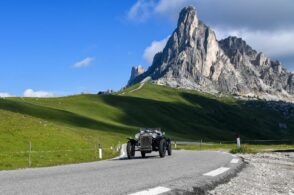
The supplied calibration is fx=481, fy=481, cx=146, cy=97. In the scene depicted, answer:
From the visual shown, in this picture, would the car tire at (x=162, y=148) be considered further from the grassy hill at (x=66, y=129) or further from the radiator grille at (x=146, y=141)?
the grassy hill at (x=66, y=129)

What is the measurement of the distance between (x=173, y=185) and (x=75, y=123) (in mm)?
123899

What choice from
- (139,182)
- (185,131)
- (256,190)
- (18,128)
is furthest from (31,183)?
(185,131)

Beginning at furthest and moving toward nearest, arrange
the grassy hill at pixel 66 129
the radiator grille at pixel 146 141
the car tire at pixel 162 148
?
the grassy hill at pixel 66 129 → the radiator grille at pixel 146 141 → the car tire at pixel 162 148

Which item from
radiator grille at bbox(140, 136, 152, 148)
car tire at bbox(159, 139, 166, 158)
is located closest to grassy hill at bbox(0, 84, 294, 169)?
radiator grille at bbox(140, 136, 152, 148)

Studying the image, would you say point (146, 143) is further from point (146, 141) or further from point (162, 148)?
point (162, 148)

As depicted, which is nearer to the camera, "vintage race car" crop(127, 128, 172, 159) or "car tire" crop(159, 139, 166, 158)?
"car tire" crop(159, 139, 166, 158)

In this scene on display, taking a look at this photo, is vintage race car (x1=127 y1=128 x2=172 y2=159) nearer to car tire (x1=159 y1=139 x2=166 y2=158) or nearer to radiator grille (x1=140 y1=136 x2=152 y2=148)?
radiator grille (x1=140 y1=136 x2=152 y2=148)

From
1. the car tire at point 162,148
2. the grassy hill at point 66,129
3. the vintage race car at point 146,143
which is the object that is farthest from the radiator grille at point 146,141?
the grassy hill at point 66,129

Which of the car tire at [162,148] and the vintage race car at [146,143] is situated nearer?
the car tire at [162,148]

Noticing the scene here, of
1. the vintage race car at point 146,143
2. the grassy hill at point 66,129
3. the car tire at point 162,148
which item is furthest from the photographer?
the grassy hill at point 66,129

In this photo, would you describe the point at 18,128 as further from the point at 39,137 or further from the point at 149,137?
the point at 149,137

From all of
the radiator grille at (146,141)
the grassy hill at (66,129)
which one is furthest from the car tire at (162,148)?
the grassy hill at (66,129)

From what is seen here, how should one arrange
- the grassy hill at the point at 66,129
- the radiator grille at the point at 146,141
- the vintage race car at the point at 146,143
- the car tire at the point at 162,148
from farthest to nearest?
the grassy hill at the point at 66,129, the radiator grille at the point at 146,141, the vintage race car at the point at 146,143, the car tire at the point at 162,148

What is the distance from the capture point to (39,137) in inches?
2114
